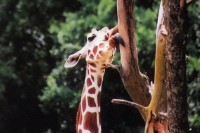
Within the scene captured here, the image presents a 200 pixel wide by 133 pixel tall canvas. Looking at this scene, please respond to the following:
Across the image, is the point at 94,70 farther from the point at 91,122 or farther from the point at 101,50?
the point at 91,122

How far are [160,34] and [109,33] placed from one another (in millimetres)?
391

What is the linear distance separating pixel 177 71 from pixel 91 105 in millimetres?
717

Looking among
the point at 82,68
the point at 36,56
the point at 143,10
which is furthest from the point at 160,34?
the point at 36,56

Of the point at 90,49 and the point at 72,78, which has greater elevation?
the point at 72,78

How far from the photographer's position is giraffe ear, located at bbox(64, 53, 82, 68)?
3.36 m

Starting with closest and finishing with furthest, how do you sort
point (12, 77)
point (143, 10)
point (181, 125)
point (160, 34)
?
point (181, 125), point (160, 34), point (143, 10), point (12, 77)

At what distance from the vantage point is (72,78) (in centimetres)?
805

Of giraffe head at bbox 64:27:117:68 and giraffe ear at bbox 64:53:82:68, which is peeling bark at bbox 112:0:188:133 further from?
giraffe ear at bbox 64:53:82:68

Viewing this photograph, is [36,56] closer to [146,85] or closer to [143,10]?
[143,10]

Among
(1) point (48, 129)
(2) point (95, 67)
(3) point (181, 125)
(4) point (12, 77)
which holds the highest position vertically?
(4) point (12, 77)

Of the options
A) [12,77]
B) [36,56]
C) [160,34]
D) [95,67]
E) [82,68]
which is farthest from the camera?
[36,56]

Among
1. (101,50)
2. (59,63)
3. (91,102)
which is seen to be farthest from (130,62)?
(59,63)

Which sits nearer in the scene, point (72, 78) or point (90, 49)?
point (90, 49)

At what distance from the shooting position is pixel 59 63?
820 centimetres
